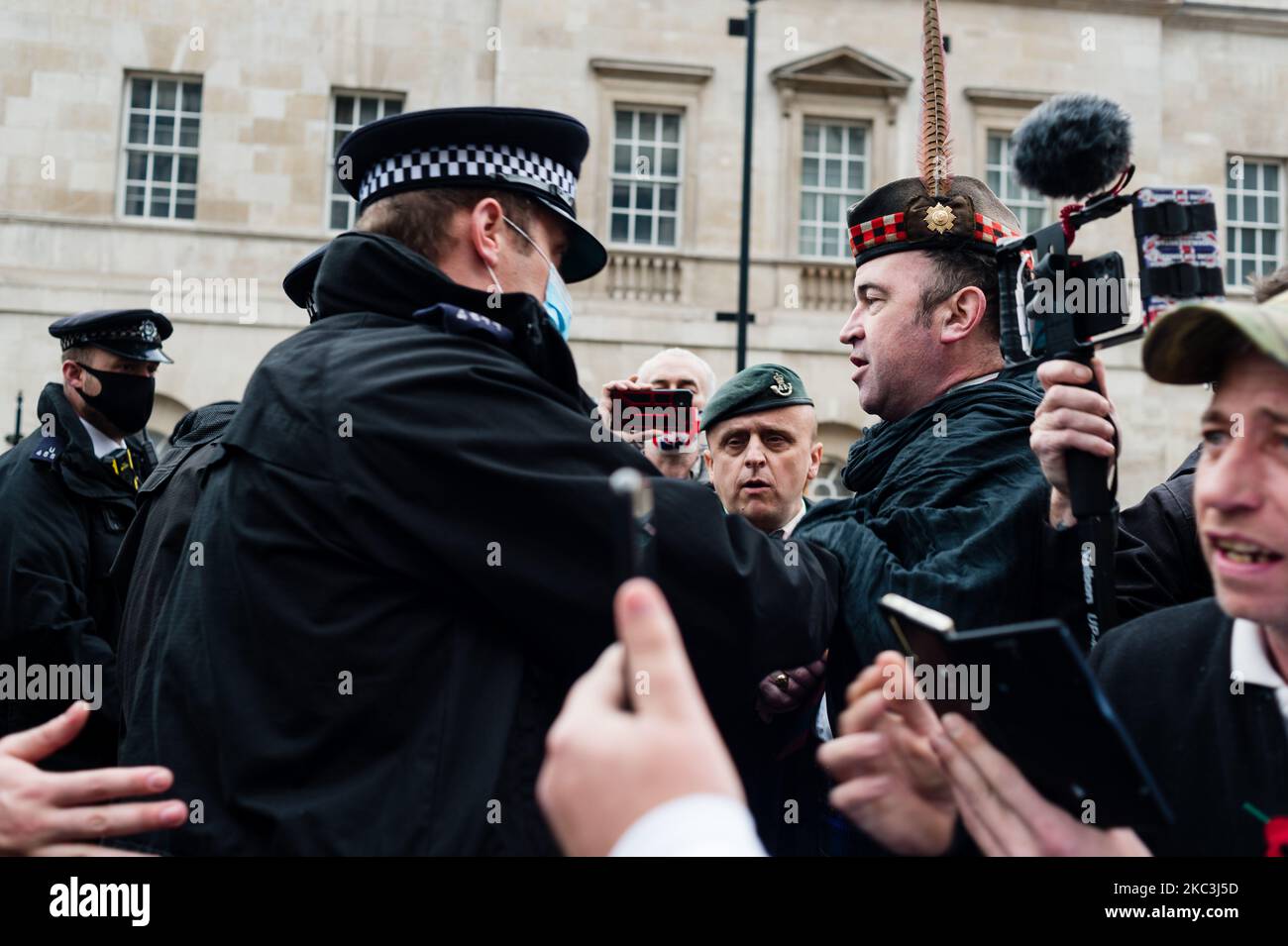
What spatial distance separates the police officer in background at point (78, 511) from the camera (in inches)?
212

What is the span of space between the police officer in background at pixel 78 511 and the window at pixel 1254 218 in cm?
1778

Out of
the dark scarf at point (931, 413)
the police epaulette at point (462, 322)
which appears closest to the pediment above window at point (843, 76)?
the dark scarf at point (931, 413)

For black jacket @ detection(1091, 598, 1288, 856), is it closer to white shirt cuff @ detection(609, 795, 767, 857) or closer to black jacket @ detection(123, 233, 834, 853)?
black jacket @ detection(123, 233, 834, 853)

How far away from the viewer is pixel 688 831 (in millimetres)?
1197

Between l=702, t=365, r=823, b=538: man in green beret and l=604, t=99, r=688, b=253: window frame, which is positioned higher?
l=604, t=99, r=688, b=253: window frame

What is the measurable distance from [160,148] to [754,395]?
15.3m

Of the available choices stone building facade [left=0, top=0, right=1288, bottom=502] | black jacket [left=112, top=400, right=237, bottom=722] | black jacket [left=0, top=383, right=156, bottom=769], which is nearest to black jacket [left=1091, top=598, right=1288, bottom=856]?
black jacket [left=112, top=400, right=237, bottom=722]

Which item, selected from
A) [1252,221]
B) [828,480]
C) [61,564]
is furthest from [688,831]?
[1252,221]

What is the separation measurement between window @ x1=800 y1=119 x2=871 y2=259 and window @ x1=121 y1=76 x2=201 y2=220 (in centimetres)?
832

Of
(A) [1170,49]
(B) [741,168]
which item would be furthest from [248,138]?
(A) [1170,49]

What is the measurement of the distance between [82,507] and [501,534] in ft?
13.5

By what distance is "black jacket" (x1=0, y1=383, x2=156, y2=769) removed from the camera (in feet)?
17.6

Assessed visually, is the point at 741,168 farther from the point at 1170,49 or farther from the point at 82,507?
the point at 82,507

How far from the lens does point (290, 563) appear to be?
7.52ft
